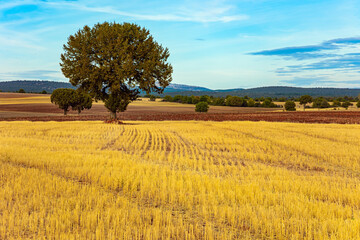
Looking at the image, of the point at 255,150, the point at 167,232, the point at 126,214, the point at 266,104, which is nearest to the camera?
the point at 167,232

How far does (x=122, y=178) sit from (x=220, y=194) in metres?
3.67

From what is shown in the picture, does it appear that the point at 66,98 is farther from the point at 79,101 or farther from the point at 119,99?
the point at 119,99

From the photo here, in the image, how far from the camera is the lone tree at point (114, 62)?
38781mm

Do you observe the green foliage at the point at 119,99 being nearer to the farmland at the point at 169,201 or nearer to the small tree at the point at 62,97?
the farmland at the point at 169,201

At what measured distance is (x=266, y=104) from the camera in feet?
509

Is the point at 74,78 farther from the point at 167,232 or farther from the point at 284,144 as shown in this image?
the point at 167,232

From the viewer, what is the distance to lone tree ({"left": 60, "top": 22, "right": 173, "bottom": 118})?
38781 mm

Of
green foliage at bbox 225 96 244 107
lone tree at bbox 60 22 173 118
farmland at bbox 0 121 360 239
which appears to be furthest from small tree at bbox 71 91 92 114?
green foliage at bbox 225 96 244 107

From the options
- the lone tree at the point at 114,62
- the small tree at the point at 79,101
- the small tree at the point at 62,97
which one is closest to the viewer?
the lone tree at the point at 114,62

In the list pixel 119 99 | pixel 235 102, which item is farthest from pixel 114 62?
pixel 235 102

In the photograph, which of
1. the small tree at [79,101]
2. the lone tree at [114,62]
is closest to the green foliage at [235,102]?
the small tree at [79,101]

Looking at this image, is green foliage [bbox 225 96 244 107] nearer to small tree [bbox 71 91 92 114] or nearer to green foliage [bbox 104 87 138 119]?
small tree [bbox 71 91 92 114]

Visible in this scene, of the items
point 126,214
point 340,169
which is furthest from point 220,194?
point 340,169

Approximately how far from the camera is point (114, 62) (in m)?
38.9
